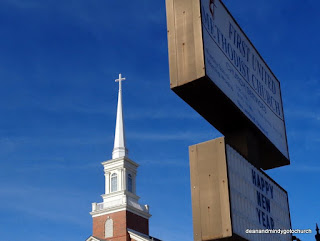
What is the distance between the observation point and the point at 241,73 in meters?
12.4

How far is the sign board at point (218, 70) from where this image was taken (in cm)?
1072

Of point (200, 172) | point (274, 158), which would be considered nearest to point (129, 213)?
point (274, 158)

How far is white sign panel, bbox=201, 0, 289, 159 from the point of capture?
1112cm

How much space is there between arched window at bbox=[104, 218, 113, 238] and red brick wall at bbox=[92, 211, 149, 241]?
0.26m

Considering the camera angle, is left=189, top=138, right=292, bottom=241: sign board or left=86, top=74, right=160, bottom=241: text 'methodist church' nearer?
left=189, top=138, right=292, bottom=241: sign board

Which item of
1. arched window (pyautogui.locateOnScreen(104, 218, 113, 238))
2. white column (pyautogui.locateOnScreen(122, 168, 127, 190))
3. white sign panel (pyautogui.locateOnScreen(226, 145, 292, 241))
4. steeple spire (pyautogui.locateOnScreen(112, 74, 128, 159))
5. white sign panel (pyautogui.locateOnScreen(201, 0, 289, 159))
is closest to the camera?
white sign panel (pyautogui.locateOnScreen(226, 145, 292, 241))

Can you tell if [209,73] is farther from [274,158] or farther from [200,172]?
[274,158]

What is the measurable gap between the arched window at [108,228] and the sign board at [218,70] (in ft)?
119

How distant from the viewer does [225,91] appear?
11.2m

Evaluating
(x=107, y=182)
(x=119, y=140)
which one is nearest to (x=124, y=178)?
(x=107, y=182)

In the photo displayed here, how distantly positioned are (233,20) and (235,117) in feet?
7.61

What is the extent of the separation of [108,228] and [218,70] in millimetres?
39912

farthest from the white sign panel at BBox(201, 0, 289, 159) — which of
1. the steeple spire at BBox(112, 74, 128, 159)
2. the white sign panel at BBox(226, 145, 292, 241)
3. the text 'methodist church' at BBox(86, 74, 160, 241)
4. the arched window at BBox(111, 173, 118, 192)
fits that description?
the steeple spire at BBox(112, 74, 128, 159)

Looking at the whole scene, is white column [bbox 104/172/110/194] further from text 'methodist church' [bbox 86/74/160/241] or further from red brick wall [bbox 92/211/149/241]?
red brick wall [bbox 92/211/149/241]
